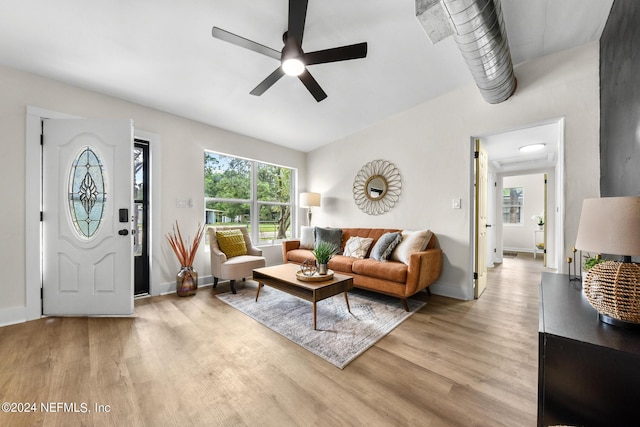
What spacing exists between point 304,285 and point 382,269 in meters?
1.03

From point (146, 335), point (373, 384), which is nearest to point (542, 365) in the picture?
point (373, 384)

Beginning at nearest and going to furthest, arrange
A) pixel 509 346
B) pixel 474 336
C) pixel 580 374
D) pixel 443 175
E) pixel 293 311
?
pixel 580 374, pixel 509 346, pixel 474 336, pixel 293 311, pixel 443 175

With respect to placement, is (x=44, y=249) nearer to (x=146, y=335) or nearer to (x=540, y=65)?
(x=146, y=335)

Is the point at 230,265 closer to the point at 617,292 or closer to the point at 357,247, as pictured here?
the point at 357,247

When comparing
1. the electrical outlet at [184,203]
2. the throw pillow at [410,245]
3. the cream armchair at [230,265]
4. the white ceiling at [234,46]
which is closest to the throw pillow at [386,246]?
the throw pillow at [410,245]

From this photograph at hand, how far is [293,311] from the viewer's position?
8.83 ft

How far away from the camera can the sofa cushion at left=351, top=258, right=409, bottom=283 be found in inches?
108

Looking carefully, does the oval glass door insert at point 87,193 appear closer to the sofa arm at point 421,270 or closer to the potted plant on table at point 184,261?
the potted plant on table at point 184,261

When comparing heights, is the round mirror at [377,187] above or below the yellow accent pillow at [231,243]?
above

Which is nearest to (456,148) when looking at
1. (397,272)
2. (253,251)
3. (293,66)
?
(397,272)

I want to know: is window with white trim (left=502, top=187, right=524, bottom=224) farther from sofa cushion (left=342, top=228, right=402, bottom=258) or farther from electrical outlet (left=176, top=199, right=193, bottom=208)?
electrical outlet (left=176, top=199, right=193, bottom=208)

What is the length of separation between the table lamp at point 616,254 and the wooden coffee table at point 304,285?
1.75 metres

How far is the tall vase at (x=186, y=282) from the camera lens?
3.21m

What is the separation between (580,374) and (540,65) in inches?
123
